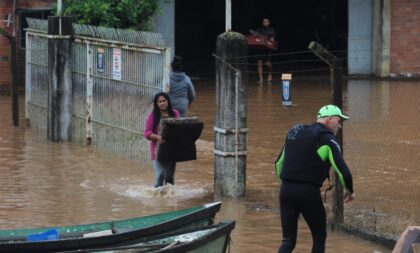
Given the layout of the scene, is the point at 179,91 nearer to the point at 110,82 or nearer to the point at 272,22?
the point at 110,82

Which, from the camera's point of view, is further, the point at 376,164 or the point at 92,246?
the point at 376,164

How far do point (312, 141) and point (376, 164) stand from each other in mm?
6572

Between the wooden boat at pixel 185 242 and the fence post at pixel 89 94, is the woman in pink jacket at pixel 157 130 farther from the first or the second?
the fence post at pixel 89 94

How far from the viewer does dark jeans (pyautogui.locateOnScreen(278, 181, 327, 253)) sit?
28.5 ft

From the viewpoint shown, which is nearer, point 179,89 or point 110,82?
point 179,89

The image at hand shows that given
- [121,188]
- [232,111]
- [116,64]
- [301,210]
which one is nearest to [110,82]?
[116,64]

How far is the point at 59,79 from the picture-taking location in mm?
18000

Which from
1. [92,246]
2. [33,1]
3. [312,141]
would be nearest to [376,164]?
[312,141]

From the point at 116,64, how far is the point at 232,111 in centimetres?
391

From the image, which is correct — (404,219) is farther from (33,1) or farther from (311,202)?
(33,1)

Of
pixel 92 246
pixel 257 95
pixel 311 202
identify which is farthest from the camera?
pixel 257 95

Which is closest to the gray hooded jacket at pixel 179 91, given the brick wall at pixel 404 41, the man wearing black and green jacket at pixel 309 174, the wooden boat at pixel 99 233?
the wooden boat at pixel 99 233

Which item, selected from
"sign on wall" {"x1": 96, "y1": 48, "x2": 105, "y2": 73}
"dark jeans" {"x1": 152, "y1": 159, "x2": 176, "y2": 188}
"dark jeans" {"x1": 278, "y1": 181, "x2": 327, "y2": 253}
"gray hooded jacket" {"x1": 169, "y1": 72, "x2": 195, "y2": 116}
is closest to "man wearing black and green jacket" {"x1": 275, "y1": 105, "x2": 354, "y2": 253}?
"dark jeans" {"x1": 278, "y1": 181, "x2": 327, "y2": 253}

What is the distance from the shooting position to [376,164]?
594 inches
